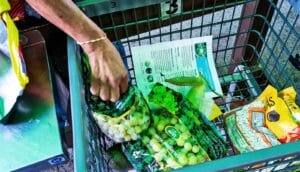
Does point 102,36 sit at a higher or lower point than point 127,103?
higher

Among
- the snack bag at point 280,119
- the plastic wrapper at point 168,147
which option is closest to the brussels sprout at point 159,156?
the plastic wrapper at point 168,147

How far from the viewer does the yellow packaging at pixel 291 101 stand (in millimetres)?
838

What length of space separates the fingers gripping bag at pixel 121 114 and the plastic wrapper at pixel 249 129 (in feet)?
0.70

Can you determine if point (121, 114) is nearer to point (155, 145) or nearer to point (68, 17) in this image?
point (155, 145)

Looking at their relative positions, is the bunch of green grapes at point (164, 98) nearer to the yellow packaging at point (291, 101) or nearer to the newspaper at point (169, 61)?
the newspaper at point (169, 61)

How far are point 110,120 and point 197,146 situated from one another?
19 centimetres

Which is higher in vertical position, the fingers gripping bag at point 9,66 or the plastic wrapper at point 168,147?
the fingers gripping bag at point 9,66

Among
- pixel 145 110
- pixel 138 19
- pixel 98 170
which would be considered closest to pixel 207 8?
pixel 138 19

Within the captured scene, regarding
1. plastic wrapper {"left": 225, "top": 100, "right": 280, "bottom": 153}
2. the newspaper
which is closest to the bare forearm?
the newspaper

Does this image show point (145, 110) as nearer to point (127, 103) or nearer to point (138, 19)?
point (127, 103)

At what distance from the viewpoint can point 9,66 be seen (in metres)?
0.83

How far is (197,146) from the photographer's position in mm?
792

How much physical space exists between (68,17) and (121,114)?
0.71 ft

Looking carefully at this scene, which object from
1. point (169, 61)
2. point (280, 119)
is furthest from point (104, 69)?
point (280, 119)
